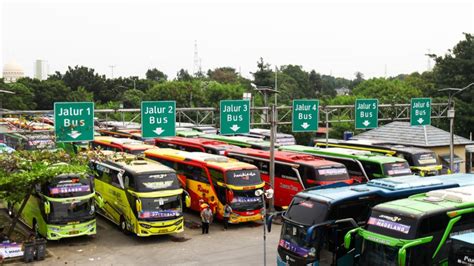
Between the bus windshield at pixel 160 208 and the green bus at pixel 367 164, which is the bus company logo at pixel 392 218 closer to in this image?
the bus windshield at pixel 160 208

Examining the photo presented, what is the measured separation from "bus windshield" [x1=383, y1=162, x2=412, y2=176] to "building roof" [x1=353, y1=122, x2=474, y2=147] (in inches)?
362

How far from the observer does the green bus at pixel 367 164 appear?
2389 cm

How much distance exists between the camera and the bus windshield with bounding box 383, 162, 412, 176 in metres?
23.7

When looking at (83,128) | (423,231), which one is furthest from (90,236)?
(423,231)

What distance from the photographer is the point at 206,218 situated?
20688 mm

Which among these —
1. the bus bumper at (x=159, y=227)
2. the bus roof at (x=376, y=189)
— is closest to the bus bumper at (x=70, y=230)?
the bus bumper at (x=159, y=227)

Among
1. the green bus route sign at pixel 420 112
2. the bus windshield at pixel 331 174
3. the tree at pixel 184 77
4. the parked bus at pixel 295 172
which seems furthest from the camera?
the tree at pixel 184 77

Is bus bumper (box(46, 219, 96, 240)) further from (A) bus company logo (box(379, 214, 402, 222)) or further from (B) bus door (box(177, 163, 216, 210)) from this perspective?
(A) bus company logo (box(379, 214, 402, 222))

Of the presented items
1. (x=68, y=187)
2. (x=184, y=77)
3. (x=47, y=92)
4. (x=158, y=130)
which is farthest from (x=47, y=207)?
(x=184, y=77)

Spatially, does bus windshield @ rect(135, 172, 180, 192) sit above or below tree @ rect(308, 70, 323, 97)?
below

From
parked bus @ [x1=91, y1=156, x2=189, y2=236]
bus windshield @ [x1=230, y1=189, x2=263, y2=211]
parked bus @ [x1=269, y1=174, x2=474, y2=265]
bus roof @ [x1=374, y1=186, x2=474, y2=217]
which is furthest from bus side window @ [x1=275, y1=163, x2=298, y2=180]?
bus roof @ [x1=374, y1=186, x2=474, y2=217]

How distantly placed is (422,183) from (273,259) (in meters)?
5.29

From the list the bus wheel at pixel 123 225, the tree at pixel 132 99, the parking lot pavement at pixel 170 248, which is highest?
the tree at pixel 132 99

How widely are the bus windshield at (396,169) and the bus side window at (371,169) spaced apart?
0.30 m
